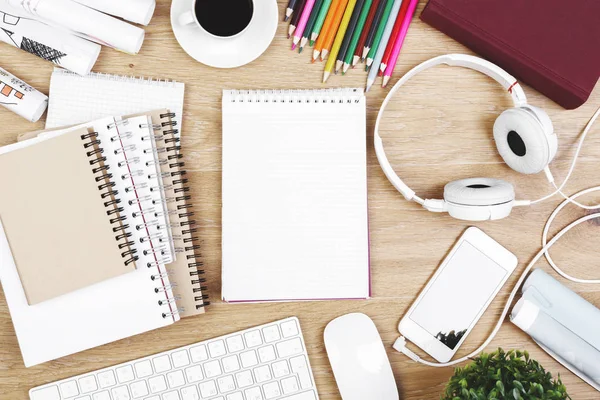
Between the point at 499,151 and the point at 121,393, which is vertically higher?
the point at 499,151

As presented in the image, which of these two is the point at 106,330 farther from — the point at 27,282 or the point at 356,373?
the point at 356,373

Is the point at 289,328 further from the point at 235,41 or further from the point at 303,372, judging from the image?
the point at 235,41

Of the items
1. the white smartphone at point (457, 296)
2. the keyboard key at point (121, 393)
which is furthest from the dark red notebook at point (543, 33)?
the keyboard key at point (121, 393)

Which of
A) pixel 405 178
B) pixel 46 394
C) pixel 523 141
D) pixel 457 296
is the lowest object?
pixel 46 394

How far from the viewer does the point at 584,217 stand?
776mm

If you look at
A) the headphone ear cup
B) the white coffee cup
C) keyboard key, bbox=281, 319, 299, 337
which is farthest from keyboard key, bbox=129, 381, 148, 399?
the headphone ear cup

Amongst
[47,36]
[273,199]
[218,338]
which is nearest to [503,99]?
[273,199]

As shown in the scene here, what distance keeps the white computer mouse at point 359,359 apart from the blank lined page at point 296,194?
46mm

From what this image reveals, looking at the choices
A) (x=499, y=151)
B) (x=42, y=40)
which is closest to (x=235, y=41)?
(x=42, y=40)

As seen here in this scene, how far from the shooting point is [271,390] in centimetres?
75

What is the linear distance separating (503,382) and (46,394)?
24.2 inches

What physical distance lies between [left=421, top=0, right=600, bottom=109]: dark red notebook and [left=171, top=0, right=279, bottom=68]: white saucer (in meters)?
0.22

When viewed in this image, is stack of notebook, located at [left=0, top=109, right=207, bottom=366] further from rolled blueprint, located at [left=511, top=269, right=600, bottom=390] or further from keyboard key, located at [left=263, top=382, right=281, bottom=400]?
rolled blueprint, located at [left=511, top=269, right=600, bottom=390]

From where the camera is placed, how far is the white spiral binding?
0.76 metres
